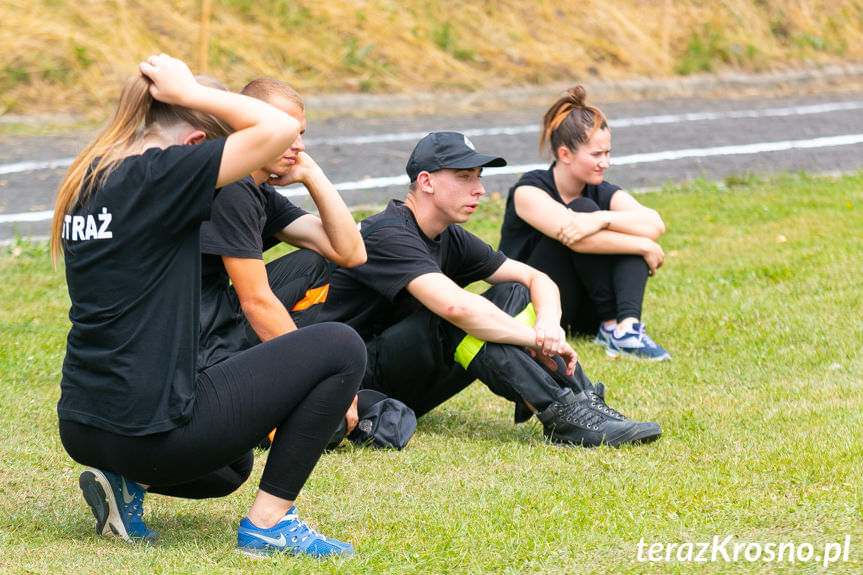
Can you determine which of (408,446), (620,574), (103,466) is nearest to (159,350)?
(103,466)

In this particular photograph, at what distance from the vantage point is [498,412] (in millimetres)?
5082

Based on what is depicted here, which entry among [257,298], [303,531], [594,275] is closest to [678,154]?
[594,275]

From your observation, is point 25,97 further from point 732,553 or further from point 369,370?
point 732,553

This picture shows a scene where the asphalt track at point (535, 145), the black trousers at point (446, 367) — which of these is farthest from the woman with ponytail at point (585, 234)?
the asphalt track at point (535, 145)

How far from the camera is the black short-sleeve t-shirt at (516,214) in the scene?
600 centimetres

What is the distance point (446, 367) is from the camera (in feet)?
15.4

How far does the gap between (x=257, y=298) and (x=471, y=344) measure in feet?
2.91

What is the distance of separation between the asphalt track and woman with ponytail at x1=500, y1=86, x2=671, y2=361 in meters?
2.72

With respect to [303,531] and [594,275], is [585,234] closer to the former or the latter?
[594,275]

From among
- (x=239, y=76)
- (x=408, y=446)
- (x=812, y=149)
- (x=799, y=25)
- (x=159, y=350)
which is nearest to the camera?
(x=159, y=350)

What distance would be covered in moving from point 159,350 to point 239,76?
10294mm

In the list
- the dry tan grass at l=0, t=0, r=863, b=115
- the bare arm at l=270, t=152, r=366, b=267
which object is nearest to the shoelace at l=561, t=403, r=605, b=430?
the bare arm at l=270, t=152, r=366, b=267

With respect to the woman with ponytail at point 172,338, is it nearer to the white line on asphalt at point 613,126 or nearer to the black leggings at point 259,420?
the black leggings at point 259,420

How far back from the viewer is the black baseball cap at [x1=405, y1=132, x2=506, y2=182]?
4535mm
